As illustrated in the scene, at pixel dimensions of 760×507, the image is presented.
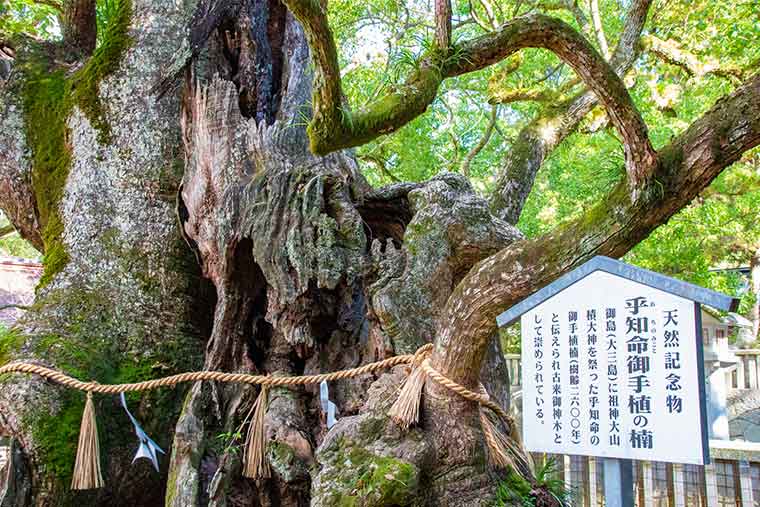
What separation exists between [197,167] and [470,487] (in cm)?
249

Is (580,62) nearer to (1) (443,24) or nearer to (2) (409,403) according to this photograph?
(1) (443,24)

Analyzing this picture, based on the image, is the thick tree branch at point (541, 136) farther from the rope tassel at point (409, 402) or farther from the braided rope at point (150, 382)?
the rope tassel at point (409, 402)

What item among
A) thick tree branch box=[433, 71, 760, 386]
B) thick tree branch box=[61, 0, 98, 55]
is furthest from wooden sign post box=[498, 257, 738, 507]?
thick tree branch box=[61, 0, 98, 55]

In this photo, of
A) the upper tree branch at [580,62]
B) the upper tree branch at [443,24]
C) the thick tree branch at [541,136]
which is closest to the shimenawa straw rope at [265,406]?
the upper tree branch at [580,62]

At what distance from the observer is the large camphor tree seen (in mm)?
2662

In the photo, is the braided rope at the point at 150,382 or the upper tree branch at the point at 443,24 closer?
the upper tree branch at the point at 443,24

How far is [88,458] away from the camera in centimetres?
346

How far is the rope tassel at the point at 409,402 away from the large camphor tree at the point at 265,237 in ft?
0.16

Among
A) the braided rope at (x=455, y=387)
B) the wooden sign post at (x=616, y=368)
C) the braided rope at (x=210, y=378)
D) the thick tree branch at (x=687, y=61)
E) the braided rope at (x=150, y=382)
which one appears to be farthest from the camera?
the thick tree branch at (x=687, y=61)

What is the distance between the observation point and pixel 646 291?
2250 mm

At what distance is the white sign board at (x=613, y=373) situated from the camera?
6.93 ft

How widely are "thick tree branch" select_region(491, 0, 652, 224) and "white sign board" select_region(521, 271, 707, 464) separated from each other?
9.63 feet

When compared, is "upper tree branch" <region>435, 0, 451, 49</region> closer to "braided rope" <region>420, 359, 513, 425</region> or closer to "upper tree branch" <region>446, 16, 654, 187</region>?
"upper tree branch" <region>446, 16, 654, 187</region>

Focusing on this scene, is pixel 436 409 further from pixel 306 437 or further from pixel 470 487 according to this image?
pixel 306 437
